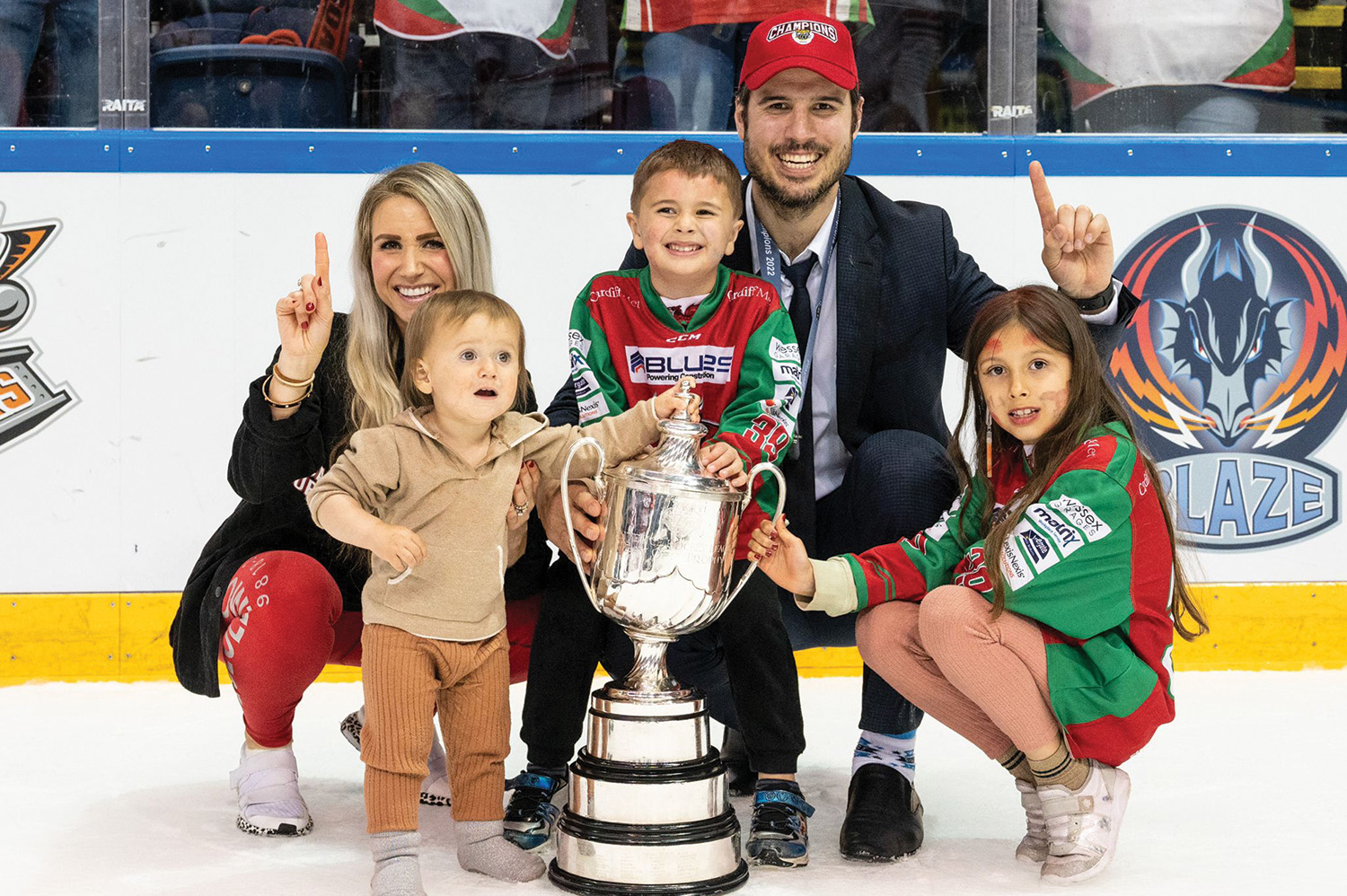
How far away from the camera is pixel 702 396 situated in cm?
228

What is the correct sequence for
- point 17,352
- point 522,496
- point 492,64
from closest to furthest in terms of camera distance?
point 522,496
point 17,352
point 492,64

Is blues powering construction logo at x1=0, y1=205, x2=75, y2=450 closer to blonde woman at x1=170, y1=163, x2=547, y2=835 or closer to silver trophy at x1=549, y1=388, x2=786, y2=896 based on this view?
blonde woman at x1=170, y1=163, x2=547, y2=835

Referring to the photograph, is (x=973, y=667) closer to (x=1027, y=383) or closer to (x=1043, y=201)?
(x=1027, y=383)

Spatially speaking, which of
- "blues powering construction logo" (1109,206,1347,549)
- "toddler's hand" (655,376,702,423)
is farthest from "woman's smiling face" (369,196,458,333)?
"blues powering construction logo" (1109,206,1347,549)

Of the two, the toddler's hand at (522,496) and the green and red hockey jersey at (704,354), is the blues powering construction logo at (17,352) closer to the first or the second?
the green and red hockey jersey at (704,354)

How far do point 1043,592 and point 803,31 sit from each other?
113 cm

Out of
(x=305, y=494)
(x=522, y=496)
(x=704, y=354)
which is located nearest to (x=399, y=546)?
(x=522, y=496)

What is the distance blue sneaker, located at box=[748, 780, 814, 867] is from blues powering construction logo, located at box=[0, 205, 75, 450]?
2122mm

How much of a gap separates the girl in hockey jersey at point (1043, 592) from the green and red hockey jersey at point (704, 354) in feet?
0.75

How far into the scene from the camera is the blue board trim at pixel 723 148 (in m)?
3.44

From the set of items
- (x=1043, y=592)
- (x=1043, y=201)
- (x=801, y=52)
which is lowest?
(x=1043, y=592)

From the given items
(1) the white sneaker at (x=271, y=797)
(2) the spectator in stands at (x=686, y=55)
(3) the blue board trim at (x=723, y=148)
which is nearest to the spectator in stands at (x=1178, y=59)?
(3) the blue board trim at (x=723, y=148)

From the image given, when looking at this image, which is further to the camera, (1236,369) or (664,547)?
(1236,369)

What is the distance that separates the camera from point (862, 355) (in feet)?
8.29
